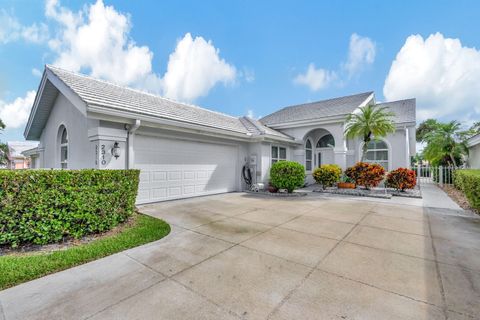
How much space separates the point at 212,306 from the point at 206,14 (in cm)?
1346

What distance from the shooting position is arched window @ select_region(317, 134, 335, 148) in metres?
14.6

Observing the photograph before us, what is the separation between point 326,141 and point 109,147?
43.8ft

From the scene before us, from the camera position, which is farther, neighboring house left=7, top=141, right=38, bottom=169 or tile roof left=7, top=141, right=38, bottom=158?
tile roof left=7, top=141, right=38, bottom=158

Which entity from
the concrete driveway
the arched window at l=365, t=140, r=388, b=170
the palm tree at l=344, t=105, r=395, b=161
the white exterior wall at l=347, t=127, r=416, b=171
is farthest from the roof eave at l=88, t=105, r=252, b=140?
the arched window at l=365, t=140, r=388, b=170

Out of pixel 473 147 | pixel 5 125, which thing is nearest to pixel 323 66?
pixel 473 147

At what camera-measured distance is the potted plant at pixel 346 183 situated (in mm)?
11266

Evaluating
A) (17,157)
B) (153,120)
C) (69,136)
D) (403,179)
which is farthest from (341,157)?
(17,157)

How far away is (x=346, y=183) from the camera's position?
11383 millimetres

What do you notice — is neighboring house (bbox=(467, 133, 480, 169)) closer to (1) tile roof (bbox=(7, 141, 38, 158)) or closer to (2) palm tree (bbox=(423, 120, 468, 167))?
(2) palm tree (bbox=(423, 120, 468, 167))

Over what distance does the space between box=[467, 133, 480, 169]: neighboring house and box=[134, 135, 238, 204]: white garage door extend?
1385 centimetres

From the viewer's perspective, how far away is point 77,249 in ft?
12.6

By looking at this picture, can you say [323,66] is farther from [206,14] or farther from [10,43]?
[10,43]

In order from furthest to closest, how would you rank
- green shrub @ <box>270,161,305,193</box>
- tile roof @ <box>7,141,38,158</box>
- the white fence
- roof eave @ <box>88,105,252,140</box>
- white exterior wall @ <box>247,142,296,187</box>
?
tile roof @ <box>7,141,38,158</box>, the white fence, white exterior wall @ <box>247,142,296,187</box>, green shrub @ <box>270,161,305,193</box>, roof eave @ <box>88,105,252,140</box>

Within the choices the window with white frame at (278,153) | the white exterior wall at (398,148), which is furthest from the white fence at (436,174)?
the window with white frame at (278,153)
